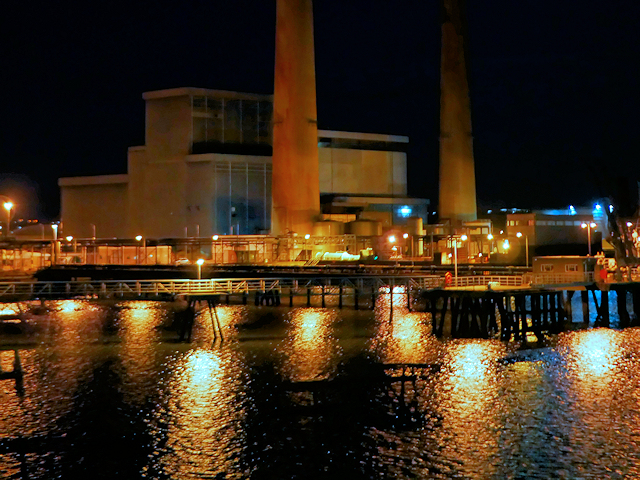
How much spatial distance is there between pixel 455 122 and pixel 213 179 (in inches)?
1048

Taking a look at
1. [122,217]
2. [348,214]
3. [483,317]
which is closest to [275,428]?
[483,317]

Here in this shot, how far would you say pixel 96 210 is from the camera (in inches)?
3834

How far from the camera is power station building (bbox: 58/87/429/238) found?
3524 inches

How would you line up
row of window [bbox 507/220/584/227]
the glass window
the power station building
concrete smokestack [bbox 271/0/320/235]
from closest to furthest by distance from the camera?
1. row of window [bbox 507/220/584/227]
2. concrete smokestack [bbox 271/0/320/235]
3. the power station building
4. the glass window

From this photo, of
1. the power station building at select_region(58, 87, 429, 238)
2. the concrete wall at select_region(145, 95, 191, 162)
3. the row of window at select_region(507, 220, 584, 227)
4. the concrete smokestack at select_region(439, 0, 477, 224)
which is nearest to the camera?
the row of window at select_region(507, 220, 584, 227)

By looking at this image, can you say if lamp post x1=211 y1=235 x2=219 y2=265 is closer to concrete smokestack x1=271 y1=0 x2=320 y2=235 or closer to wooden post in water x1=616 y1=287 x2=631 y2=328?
concrete smokestack x1=271 y1=0 x2=320 y2=235

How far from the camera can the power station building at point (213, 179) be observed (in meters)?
89.5

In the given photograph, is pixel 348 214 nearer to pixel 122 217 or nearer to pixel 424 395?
pixel 122 217

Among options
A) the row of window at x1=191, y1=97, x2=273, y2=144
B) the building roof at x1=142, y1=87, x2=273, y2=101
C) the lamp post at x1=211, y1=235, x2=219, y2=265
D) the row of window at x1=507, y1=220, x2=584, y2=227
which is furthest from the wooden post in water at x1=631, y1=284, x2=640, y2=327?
the building roof at x1=142, y1=87, x2=273, y2=101

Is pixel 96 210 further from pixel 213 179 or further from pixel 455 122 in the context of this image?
pixel 455 122

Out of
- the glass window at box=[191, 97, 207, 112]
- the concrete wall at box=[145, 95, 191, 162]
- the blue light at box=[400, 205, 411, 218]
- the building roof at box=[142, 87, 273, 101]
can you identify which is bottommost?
the blue light at box=[400, 205, 411, 218]

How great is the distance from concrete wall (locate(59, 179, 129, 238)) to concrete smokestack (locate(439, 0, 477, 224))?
38176mm

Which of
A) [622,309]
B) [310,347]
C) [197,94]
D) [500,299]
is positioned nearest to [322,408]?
[310,347]

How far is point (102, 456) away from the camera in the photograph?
2036 centimetres
